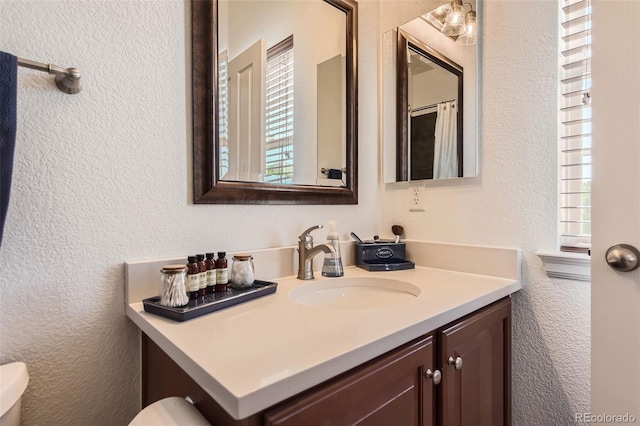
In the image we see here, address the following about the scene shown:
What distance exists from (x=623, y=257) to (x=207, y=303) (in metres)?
0.95

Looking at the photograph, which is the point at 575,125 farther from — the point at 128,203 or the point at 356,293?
the point at 128,203

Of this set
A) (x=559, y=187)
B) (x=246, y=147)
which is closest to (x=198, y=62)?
(x=246, y=147)

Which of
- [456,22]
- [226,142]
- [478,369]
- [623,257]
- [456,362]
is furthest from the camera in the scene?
[456,22]

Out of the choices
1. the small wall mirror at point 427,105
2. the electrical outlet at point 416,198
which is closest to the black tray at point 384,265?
the electrical outlet at point 416,198

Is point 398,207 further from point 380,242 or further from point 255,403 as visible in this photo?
point 255,403

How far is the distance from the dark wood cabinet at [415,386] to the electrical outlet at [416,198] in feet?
1.63

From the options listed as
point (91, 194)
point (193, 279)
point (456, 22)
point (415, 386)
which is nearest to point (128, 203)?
point (91, 194)

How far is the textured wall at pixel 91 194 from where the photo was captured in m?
0.75

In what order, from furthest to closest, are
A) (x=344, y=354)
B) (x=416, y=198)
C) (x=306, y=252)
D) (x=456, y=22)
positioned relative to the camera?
(x=416, y=198), (x=456, y=22), (x=306, y=252), (x=344, y=354)

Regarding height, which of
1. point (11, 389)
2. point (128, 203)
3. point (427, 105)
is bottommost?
point (11, 389)

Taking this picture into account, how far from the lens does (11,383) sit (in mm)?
660

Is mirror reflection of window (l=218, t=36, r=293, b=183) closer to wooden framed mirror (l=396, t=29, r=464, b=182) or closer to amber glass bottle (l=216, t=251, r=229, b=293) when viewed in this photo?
amber glass bottle (l=216, t=251, r=229, b=293)

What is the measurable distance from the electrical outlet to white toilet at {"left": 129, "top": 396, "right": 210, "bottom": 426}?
3.61ft

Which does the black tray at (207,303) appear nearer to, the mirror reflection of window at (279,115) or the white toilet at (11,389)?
the white toilet at (11,389)
